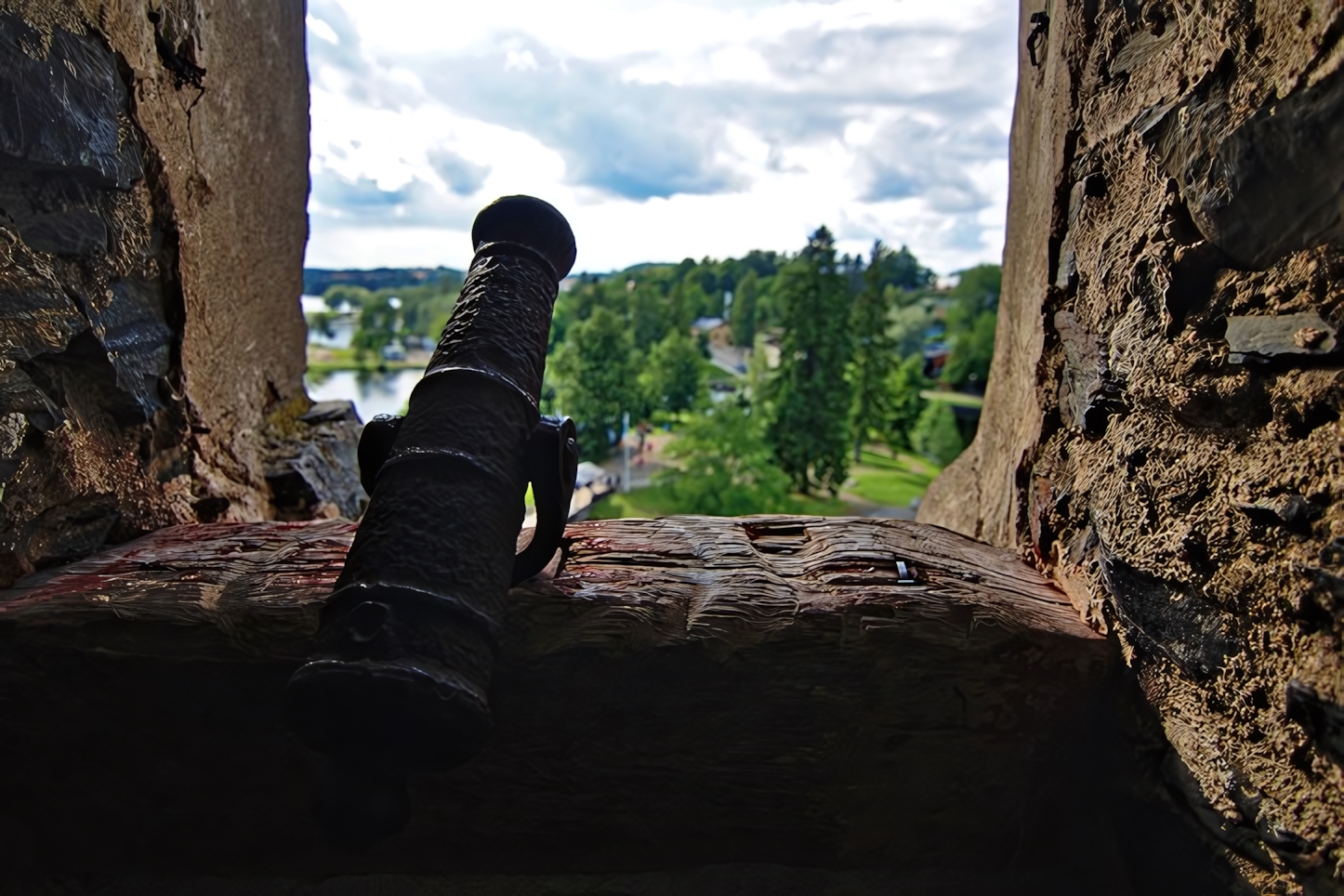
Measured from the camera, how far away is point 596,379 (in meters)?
17.5

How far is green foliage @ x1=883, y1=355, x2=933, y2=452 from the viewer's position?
73.6 ft

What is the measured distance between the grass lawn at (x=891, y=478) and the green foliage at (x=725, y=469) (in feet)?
12.7

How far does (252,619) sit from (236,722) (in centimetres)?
26

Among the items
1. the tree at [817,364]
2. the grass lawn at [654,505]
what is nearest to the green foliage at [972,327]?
the tree at [817,364]

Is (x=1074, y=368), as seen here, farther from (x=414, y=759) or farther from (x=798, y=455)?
(x=798, y=455)

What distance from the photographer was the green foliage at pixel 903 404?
2244 cm

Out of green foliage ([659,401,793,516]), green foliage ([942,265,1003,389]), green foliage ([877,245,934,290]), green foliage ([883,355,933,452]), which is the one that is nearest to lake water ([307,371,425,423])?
green foliage ([659,401,793,516])

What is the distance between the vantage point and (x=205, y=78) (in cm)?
283

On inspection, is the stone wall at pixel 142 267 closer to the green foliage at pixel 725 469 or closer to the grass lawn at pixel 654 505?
the green foliage at pixel 725 469

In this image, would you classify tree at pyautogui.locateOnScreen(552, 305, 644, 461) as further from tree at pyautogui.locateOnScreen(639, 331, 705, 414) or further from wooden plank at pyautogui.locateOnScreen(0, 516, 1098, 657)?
wooden plank at pyautogui.locateOnScreen(0, 516, 1098, 657)

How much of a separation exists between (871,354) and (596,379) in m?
6.68

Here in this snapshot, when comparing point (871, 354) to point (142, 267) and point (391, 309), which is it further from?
point (142, 267)

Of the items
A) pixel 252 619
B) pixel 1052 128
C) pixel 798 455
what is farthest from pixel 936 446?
pixel 252 619

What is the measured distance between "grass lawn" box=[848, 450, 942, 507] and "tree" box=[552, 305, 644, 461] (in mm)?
6123
